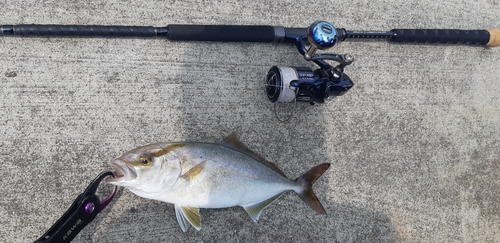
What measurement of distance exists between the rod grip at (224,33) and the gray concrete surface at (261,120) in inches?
4.3

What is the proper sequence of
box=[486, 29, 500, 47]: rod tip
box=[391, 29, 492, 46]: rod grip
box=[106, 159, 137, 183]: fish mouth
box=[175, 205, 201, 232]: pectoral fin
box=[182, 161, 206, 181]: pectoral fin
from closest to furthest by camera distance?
box=[106, 159, 137, 183]: fish mouth
box=[182, 161, 206, 181]: pectoral fin
box=[175, 205, 201, 232]: pectoral fin
box=[391, 29, 492, 46]: rod grip
box=[486, 29, 500, 47]: rod tip

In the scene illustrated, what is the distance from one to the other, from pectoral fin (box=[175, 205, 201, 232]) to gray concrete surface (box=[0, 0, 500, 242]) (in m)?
0.22

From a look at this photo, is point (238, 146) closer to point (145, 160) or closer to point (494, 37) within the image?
point (145, 160)

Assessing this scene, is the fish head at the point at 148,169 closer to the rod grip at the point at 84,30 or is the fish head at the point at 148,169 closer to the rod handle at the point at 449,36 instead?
the rod grip at the point at 84,30

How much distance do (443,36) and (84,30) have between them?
2.64 meters

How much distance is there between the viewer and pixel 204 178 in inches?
86.3

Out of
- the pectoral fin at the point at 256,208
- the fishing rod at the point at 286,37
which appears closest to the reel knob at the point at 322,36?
the fishing rod at the point at 286,37

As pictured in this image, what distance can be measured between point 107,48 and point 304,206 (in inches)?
69.6

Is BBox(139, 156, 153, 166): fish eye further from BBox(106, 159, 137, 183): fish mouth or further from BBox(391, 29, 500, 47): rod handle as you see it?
BBox(391, 29, 500, 47): rod handle

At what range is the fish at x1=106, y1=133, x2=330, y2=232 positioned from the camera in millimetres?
2031

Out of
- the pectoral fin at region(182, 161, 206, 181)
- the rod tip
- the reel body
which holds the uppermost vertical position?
the rod tip

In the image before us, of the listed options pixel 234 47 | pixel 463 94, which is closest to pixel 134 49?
pixel 234 47

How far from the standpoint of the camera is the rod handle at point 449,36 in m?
2.87

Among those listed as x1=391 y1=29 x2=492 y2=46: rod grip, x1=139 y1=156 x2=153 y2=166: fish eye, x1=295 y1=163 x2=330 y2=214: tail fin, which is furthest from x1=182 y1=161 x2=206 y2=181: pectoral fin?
x1=391 y1=29 x2=492 y2=46: rod grip
